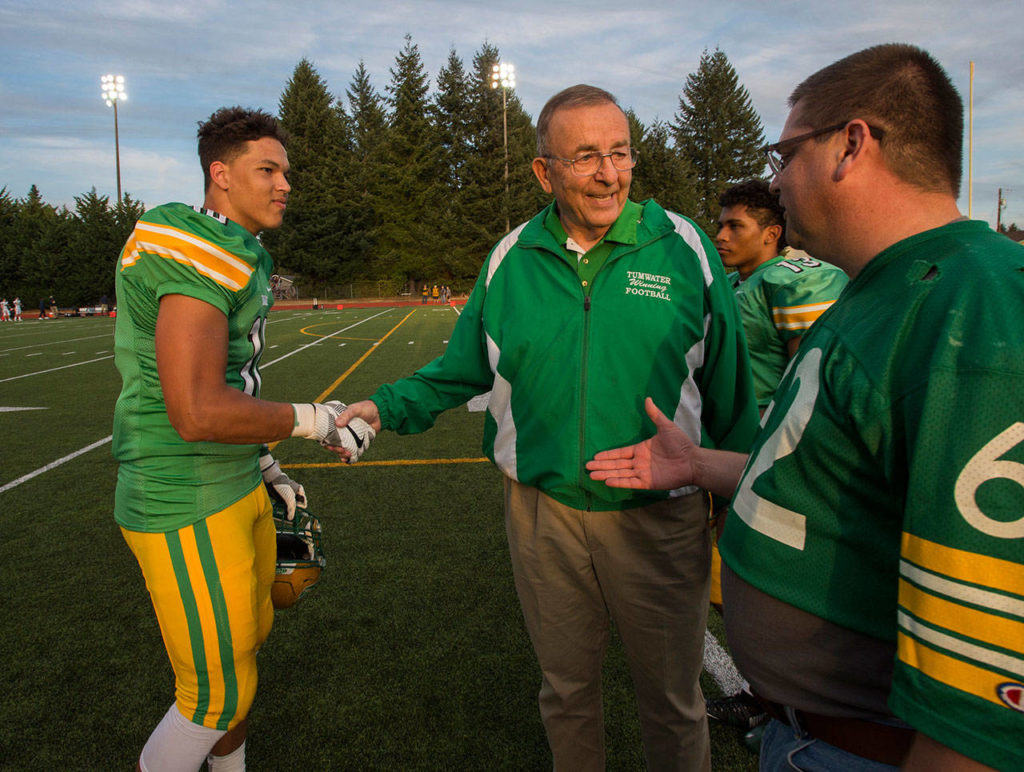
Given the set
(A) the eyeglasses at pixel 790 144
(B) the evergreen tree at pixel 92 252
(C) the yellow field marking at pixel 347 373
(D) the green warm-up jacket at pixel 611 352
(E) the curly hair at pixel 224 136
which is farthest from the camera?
(B) the evergreen tree at pixel 92 252

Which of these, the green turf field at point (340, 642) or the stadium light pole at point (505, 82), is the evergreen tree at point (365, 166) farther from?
the green turf field at point (340, 642)

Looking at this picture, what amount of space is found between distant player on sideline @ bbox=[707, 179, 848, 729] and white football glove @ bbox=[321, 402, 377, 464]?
1.46 metres

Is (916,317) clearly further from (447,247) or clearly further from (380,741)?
(447,247)

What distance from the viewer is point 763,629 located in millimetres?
1175

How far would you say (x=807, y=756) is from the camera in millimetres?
1189

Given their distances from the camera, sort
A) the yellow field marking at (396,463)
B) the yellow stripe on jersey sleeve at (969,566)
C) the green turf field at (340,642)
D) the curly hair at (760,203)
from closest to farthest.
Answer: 1. the yellow stripe on jersey sleeve at (969,566)
2. the green turf field at (340,642)
3. the curly hair at (760,203)
4. the yellow field marking at (396,463)

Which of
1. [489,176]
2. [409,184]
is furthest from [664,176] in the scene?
[409,184]

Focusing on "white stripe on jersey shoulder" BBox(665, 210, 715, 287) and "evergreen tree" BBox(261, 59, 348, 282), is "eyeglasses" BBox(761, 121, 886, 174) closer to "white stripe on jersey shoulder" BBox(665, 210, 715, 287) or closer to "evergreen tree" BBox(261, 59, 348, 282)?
"white stripe on jersey shoulder" BBox(665, 210, 715, 287)

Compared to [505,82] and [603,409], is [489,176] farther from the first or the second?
[603,409]

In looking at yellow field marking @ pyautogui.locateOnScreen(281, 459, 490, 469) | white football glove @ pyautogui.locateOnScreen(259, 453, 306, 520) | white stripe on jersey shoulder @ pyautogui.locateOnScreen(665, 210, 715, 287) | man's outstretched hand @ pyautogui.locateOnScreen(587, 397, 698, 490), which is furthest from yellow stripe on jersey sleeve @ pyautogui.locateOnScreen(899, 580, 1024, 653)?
yellow field marking @ pyautogui.locateOnScreen(281, 459, 490, 469)

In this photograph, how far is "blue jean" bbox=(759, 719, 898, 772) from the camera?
1146 mm

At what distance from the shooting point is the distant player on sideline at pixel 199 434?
1.85 metres

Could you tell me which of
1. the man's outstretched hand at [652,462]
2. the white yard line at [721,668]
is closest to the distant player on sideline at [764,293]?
the white yard line at [721,668]

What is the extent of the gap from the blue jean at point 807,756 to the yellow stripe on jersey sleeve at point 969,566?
513 millimetres
